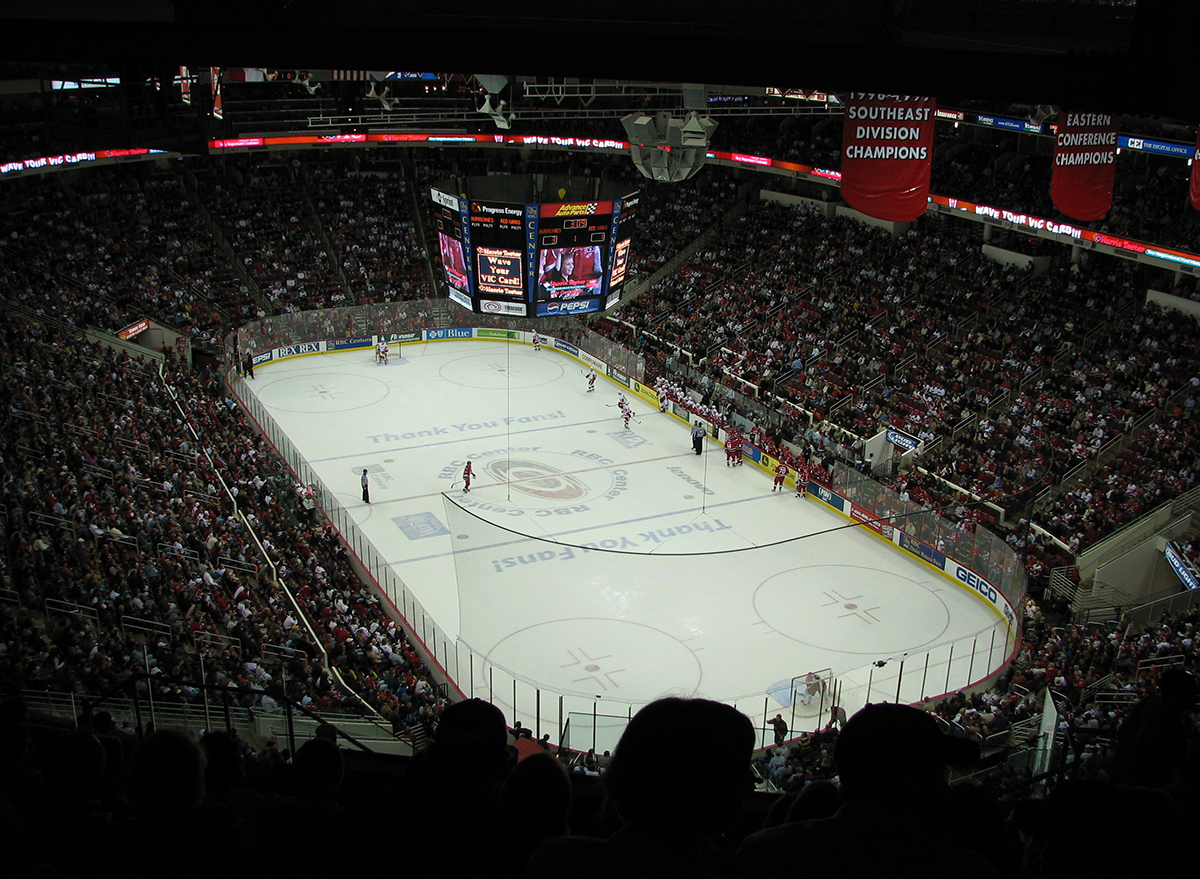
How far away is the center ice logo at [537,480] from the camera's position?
94.7ft

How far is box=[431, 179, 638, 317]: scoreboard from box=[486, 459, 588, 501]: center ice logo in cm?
520

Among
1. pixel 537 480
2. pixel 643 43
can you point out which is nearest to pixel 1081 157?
pixel 643 43

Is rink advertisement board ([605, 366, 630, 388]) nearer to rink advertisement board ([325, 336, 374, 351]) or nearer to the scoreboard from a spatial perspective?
rink advertisement board ([325, 336, 374, 351])

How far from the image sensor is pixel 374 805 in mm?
3070

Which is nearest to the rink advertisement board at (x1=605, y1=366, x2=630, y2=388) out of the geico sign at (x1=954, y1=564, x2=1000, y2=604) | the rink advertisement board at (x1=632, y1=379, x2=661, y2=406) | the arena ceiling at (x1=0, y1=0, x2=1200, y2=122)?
the rink advertisement board at (x1=632, y1=379, x2=661, y2=406)

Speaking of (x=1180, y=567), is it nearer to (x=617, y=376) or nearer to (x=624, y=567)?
(x=624, y=567)

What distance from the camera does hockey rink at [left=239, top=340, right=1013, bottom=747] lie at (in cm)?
1902

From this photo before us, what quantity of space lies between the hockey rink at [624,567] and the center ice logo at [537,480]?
0.07 metres

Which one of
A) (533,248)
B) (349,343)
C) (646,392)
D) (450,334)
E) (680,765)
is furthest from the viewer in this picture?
(450,334)

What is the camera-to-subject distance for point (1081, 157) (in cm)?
1592

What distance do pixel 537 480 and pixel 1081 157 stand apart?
17337 mm

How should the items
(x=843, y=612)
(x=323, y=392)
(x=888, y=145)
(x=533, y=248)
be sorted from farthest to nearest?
(x=323, y=392), (x=533, y=248), (x=843, y=612), (x=888, y=145)

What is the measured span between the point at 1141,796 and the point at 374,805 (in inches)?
82.4

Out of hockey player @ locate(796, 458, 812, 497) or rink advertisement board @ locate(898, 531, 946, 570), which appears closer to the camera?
rink advertisement board @ locate(898, 531, 946, 570)
